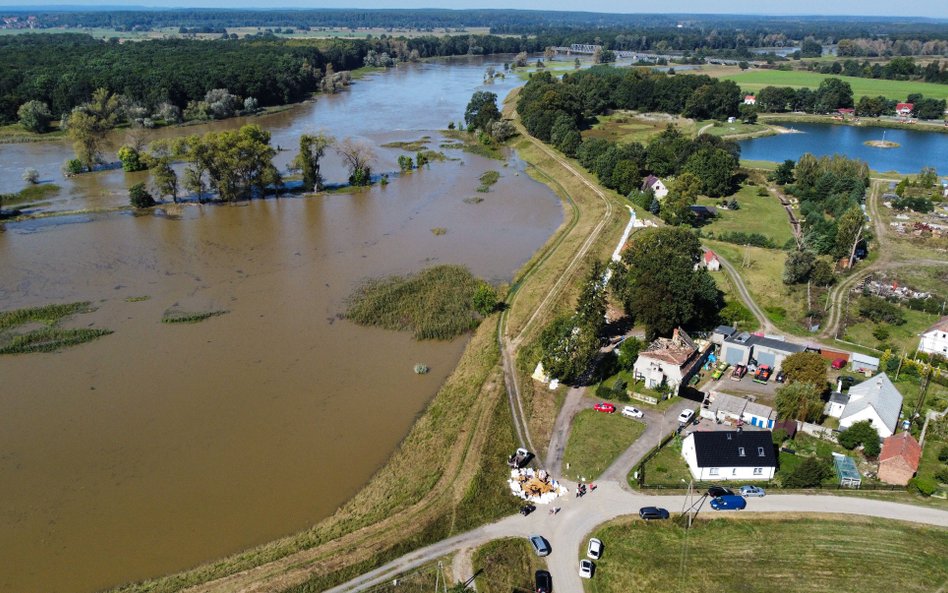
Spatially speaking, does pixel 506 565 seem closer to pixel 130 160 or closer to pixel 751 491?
pixel 751 491

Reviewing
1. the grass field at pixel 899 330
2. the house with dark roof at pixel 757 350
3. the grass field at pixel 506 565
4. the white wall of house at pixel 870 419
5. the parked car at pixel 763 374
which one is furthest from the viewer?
the grass field at pixel 899 330

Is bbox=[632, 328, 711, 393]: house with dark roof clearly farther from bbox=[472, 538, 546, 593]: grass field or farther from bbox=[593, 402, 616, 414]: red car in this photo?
bbox=[472, 538, 546, 593]: grass field

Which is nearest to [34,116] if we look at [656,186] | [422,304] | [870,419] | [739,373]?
[422,304]

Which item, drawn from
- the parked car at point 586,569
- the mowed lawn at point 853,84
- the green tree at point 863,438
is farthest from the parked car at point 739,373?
the mowed lawn at point 853,84

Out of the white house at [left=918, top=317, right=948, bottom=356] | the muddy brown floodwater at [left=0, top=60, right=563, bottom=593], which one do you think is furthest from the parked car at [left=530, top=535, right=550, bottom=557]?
the white house at [left=918, top=317, right=948, bottom=356]

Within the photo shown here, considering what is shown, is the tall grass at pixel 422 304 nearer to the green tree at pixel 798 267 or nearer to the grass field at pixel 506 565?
the grass field at pixel 506 565

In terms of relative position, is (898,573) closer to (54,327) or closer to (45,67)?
(54,327)

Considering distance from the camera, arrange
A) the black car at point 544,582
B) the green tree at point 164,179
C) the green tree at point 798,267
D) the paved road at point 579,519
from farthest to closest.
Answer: the green tree at point 164,179 < the green tree at point 798,267 < the paved road at point 579,519 < the black car at point 544,582
